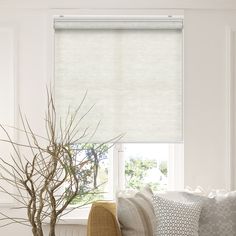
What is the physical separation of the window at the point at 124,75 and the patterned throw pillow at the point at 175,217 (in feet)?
3.36

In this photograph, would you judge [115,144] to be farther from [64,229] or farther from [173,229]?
[173,229]

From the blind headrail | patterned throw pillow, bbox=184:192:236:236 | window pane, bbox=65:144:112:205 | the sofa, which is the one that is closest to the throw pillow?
the sofa

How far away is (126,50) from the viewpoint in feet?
15.1

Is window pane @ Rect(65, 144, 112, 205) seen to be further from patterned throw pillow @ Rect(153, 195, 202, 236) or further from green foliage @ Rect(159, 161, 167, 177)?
patterned throw pillow @ Rect(153, 195, 202, 236)

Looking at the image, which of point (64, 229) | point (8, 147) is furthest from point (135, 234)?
point (8, 147)

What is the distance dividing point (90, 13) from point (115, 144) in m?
1.08

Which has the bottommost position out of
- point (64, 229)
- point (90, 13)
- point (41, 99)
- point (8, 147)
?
point (64, 229)

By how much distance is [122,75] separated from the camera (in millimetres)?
4602

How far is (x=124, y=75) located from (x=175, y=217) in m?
1.43

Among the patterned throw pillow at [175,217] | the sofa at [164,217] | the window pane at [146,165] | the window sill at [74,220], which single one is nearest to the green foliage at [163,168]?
the window pane at [146,165]

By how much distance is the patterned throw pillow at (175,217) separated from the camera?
3.55 metres

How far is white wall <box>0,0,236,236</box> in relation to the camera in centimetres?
459

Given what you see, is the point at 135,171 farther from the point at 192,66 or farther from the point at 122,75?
the point at 192,66

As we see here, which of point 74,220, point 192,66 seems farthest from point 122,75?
point 74,220
